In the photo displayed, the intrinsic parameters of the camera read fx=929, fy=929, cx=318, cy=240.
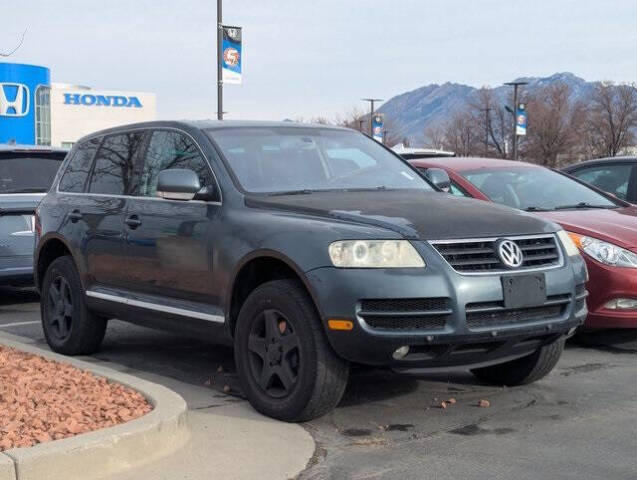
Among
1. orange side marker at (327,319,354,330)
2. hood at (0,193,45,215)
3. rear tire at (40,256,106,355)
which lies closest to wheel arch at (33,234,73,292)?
rear tire at (40,256,106,355)

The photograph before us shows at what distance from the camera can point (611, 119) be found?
59.4 metres

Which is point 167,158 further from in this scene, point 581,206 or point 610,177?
point 610,177

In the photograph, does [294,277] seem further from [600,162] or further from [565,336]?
[600,162]

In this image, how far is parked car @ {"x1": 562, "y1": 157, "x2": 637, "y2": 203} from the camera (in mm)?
9750

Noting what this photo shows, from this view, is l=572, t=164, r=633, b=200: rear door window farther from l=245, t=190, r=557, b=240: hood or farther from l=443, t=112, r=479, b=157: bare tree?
l=443, t=112, r=479, b=157: bare tree

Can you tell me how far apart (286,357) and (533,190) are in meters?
3.93

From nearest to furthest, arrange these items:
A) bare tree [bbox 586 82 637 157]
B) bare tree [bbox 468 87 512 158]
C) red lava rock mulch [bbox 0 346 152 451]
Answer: red lava rock mulch [bbox 0 346 152 451] < bare tree [bbox 586 82 637 157] < bare tree [bbox 468 87 512 158]

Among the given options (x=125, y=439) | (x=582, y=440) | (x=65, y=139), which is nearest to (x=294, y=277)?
(x=125, y=439)

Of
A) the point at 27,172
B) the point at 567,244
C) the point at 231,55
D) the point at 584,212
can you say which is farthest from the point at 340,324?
the point at 231,55

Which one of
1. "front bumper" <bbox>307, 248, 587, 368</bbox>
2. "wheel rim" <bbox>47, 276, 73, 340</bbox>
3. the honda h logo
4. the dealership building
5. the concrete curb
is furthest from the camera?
the dealership building

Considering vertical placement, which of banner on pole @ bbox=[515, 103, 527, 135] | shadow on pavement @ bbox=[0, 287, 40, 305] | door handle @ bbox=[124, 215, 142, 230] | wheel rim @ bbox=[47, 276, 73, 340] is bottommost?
shadow on pavement @ bbox=[0, 287, 40, 305]

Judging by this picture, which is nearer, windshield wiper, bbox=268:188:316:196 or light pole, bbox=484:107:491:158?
windshield wiper, bbox=268:188:316:196

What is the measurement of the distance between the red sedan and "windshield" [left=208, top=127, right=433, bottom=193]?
0.48 meters

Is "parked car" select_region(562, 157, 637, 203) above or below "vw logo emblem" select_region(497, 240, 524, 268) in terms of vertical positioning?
above
